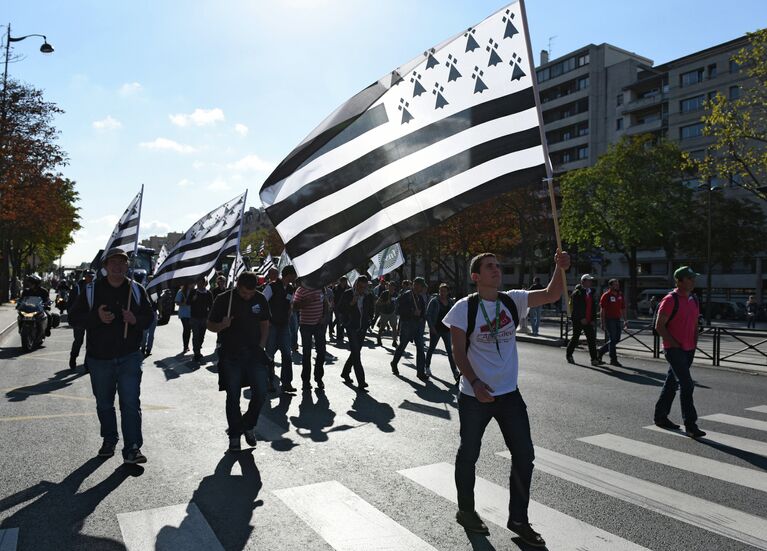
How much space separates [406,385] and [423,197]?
17.0 feet

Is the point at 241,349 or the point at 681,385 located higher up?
the point at 241,349

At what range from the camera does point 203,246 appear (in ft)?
34.2

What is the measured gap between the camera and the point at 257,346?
20.5 feet

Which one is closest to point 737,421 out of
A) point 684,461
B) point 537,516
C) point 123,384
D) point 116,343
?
point 684,461

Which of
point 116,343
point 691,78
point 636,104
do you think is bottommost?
point 116,343

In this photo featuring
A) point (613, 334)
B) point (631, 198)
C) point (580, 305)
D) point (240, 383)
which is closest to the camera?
point (240, 383)

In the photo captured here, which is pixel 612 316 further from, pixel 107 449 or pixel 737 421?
pixel 107 449

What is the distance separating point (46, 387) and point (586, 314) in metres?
10.1

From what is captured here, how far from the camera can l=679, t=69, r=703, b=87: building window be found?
55909 millimetres

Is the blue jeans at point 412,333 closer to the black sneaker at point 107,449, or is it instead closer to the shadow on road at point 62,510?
the black sneaker at point 107,449

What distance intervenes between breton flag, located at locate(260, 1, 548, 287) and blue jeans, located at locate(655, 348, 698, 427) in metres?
2.98

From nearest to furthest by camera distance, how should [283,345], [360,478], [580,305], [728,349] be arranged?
[360,478] < [283,345] < [580,305] < [728,349]

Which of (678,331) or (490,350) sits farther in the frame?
(678,331)

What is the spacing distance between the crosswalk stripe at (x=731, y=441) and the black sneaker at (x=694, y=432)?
0.14 feet
